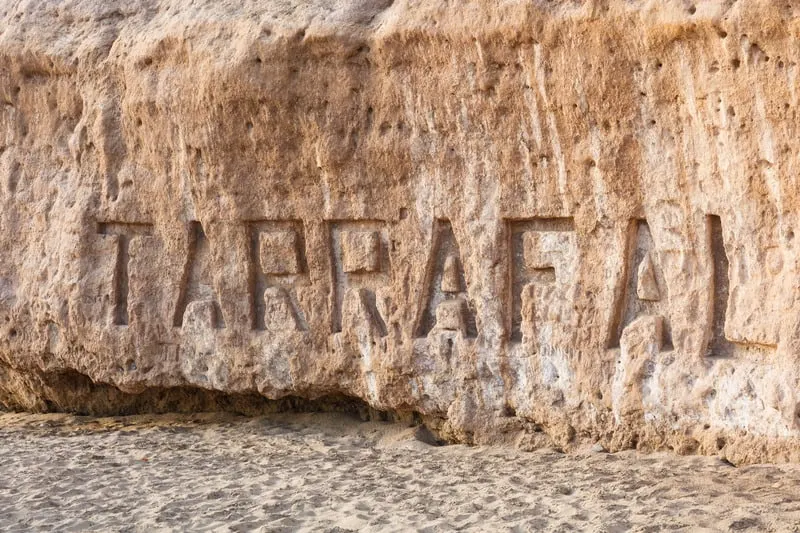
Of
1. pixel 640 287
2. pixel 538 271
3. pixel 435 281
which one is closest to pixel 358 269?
pixel 435 281

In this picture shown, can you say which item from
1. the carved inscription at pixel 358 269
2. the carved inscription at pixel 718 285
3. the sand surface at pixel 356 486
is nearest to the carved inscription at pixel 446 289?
the carved inscription at pixel 358 269

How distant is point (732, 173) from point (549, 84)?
87cm

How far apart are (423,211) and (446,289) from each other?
37cm

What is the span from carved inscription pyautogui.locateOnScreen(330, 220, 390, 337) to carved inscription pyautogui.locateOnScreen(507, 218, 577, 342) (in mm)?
655

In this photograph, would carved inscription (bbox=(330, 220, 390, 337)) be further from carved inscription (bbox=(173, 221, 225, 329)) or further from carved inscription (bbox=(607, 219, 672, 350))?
carved inscription (bbox=(607, 219, 672, 350))

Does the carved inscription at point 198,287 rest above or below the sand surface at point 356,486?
above

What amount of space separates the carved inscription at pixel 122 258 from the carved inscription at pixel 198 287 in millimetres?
294

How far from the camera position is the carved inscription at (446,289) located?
18.4 feet

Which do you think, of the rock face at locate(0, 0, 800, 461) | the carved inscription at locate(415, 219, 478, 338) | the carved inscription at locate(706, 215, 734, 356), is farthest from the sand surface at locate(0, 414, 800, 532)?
the carved inscription at locate(415, 219, 478, 338)

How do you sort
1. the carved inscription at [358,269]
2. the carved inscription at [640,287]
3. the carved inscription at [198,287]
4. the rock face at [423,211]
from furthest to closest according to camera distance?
the carved inscription at [198,287], the carved inscription at [358,269], the carved inscription at [640,287], the rock face at [423,211]

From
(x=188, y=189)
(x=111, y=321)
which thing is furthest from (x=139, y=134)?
(x=111, y=321)

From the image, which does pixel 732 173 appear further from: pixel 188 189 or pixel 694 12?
pixel 188 189

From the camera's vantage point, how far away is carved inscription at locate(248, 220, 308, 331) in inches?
237

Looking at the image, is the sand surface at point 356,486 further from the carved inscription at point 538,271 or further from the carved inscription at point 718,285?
the carved inscription at point 538,271
